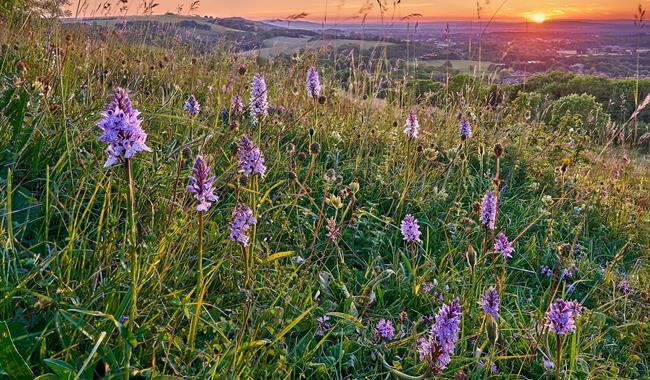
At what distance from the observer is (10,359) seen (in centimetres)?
125

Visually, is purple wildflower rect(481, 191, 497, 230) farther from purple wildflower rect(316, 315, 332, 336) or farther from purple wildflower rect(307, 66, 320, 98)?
purple wildflower rect(307, 66, 320, 98)

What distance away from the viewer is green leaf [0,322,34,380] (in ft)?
4.07

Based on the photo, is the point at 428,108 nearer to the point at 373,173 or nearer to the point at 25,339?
the point at 373,173

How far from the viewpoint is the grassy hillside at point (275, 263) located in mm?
1485

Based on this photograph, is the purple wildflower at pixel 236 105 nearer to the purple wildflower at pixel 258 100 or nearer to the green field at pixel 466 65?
the purple wildflower at pixel 258 100

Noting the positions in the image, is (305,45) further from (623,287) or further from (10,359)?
(10,359)

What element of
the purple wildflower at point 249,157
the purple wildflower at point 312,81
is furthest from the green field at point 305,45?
the purple wildflower at point 249,157

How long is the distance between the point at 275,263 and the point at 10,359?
100 cm

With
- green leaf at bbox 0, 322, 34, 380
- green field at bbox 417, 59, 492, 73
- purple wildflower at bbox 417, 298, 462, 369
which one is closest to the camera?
green leaf at bbox 0, 322, 34, 380

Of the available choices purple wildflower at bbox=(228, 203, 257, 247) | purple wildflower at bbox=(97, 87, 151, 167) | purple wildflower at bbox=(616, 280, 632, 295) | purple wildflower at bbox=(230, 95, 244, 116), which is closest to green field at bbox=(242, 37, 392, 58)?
purple wildflower at bbox=(230, 95, 244, 116)

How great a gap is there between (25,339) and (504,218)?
9.27 feet

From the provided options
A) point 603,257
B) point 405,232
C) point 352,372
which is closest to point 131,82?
point 405,232

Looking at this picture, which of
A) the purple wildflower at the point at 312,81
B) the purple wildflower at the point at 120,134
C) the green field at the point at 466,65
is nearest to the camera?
the purple wildflower at the point at 120,134

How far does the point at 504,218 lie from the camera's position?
3396mm
